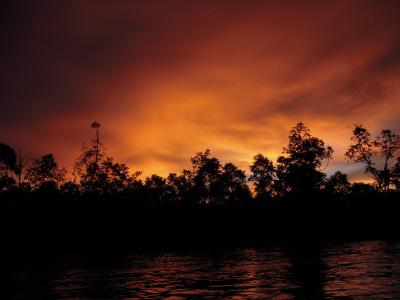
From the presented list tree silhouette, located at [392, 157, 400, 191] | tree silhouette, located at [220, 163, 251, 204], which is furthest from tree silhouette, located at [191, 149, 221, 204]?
tree silhouette, located at [392, 157, 400, 191]

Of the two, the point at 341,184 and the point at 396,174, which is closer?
the point at 396,174

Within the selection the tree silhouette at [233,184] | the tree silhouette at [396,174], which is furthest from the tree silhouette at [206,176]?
the tree silhouette at [396,174]

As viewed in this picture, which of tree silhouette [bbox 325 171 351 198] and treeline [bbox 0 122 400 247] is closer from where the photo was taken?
treeline [bbox 0 122 400 247]

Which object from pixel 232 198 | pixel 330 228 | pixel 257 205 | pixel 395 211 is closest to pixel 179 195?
pixel 232 198

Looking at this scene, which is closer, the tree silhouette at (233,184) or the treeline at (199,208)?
the treeline at (199,208)

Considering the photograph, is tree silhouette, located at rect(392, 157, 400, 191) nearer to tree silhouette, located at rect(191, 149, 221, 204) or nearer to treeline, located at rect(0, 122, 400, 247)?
treeline, located at rect(0, 122, 400, 247)

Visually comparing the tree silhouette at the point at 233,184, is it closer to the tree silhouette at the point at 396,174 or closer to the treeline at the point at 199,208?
the treeline at the point at 199,208

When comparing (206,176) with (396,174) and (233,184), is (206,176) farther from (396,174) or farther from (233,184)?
(396,174)

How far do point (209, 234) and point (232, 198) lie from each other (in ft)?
95.0

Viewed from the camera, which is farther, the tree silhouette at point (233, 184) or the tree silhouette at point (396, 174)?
the tree silhouette at point (233, 184)

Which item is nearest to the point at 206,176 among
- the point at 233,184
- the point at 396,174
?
the point at 233,184

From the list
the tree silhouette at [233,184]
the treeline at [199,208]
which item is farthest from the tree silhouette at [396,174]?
the tree silhouette at [233,184]

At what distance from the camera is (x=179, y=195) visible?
10744cm

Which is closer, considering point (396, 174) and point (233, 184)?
point (396, 174)
